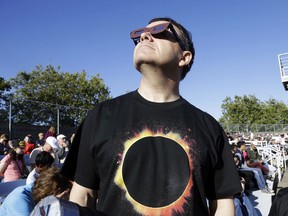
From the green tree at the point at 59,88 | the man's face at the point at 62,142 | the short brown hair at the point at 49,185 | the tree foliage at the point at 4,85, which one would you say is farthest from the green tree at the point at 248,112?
the short brown hair at the point at 49,185

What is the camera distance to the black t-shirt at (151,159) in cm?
138

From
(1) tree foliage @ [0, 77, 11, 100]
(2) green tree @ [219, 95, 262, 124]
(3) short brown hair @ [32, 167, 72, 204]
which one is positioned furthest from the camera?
(2) green tree @ [219, 95, 262, 124]

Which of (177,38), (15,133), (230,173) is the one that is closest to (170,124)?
(230,173)

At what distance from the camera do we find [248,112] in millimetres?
48781

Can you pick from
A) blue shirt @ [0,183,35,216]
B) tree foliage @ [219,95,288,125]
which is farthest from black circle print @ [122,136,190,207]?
tree foliage @ [219,95,288,125]

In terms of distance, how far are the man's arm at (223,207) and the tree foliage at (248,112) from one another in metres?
47.7

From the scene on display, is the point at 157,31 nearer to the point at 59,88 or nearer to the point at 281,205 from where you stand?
the point at 281,205

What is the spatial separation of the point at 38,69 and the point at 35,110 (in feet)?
81.1

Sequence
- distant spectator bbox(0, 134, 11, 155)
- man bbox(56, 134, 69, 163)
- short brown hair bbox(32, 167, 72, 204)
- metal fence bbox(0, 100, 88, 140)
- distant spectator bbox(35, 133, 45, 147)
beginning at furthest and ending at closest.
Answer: distant spectator bbox(35, 133, 45, 147) → metal fence bbox(0, 100, 88, 140) → distant spectator bbox(0, 134, 11, 155) → man bbox(56, 134, 69, 163) → short brown hair bbox(32, 167, 72, 204)

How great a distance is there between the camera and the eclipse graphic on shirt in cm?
137

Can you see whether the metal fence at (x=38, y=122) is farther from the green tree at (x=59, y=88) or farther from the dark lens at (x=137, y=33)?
the green tree at (x=59, y=88)

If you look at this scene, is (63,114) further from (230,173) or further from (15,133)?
(230,173)

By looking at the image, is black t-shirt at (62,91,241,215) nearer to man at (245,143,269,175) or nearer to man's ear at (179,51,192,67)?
man's ear at (179,51,192,67)

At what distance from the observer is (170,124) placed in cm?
151
